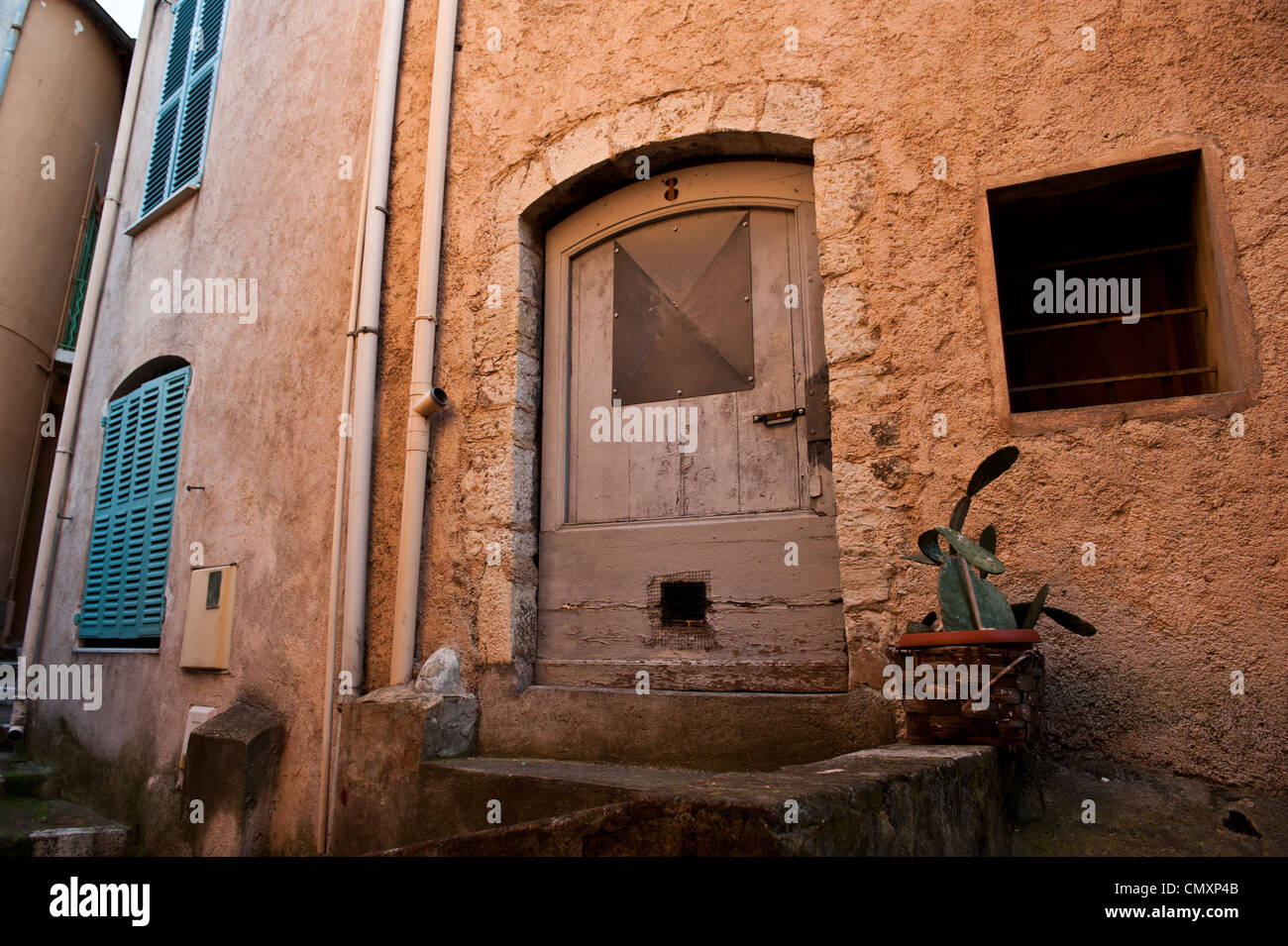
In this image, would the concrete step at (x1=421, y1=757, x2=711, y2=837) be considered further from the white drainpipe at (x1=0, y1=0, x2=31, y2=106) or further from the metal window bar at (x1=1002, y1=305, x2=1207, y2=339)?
the white drainpipe at (x1=0, y1=0, x2=31, y2=106)

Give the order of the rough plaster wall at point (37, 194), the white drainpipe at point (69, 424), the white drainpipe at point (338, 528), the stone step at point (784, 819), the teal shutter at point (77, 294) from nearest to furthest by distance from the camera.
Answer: the stone step at point (784, 819) → the white drainpipe at point (338, 528) → the white drainpipe at point (69, 424) → the rough plaster wall at point (37, 194) → the teal shutter at point (77, 294)

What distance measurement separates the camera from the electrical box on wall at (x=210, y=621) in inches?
166

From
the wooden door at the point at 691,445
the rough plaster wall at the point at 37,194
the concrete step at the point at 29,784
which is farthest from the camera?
the rough plaster wall at the point at 37,194

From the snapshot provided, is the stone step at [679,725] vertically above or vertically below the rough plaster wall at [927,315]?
below

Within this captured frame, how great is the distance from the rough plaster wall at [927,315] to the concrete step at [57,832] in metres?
1.87

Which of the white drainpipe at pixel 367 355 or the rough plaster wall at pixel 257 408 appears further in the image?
the rough plaster wall at pixel 257 408

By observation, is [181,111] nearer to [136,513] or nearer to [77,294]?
[77,294]

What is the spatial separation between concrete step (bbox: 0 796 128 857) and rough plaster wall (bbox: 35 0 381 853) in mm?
139

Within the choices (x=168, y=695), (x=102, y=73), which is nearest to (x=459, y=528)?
(x=168, y=695)

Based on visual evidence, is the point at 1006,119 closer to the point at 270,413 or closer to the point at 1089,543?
the point at 1089,543

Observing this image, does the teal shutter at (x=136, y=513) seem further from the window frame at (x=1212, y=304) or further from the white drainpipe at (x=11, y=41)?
the window frame at (x=1212, y=304)

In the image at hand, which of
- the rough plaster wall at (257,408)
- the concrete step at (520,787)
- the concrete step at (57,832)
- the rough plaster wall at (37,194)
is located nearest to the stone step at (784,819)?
the concrete step at (520,787)

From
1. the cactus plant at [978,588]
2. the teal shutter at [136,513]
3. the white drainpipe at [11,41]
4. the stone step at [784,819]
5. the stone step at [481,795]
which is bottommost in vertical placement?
the stone step at [481,795]

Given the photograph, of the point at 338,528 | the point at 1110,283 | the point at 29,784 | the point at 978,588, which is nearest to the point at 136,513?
the point at 29,784
